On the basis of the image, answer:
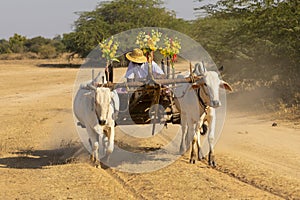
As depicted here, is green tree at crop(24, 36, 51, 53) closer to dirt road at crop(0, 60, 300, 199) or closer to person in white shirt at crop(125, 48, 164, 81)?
dirt road at crop(0, 60, 300, 199)

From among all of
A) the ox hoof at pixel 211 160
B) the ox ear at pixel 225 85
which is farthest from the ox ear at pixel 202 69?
the ox hoof at pixel 211 160

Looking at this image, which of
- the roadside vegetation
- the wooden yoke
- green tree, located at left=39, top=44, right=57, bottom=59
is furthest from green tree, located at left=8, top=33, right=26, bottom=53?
the wooden yoke

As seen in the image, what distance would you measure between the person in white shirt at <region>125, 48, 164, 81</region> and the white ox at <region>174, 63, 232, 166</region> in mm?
521

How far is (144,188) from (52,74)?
79.0 feet

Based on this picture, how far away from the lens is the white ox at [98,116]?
281 inches

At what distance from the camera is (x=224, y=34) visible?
1728 cm

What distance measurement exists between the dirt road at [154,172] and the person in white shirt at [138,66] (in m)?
1.50

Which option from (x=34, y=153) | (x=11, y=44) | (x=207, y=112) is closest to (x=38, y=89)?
(x=34, y=153)

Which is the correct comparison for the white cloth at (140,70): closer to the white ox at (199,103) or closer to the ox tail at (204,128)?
the white ox at (199,103)

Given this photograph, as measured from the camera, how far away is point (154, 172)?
23.9 ft

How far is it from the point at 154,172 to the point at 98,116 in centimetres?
113

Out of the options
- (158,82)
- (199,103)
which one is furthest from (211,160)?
(158,82)

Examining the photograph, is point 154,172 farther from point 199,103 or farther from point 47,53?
point 47,53

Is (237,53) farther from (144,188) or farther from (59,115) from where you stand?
(144,188)
